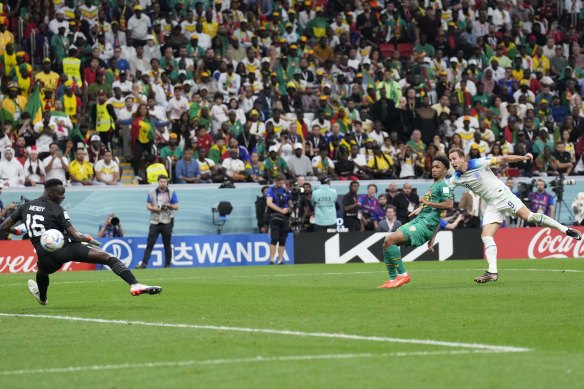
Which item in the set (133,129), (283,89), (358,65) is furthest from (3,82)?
(358,65)

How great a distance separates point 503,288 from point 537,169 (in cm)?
1861

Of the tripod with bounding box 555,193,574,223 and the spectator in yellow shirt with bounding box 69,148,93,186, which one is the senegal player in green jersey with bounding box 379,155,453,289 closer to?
the spectator in yellow shirt with bounding box 69,148,93,186

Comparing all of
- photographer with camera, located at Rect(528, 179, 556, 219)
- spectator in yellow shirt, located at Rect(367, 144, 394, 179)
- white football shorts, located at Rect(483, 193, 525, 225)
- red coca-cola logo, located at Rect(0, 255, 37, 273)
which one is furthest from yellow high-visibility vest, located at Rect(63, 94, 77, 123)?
white football shorts, located at Rect(483, 193, 525, 225)

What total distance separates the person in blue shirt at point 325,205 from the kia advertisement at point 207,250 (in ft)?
3.10

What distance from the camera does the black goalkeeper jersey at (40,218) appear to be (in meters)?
15.4

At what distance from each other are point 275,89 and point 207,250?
6.48 m

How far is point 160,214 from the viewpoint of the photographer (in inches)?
1153

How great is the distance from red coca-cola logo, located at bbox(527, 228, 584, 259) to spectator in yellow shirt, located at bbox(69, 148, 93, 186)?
12211 millimetres

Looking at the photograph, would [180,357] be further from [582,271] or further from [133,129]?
[133,129]

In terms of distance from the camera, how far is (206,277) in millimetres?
23734

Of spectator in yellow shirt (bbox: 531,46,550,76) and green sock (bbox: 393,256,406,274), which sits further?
spectator in yellow shirt (bbox: 531,46,550,76)

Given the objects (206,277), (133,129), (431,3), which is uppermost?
(431,3)

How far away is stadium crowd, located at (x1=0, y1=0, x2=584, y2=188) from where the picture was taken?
30938 mm

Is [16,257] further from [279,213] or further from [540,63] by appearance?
[540,63]
